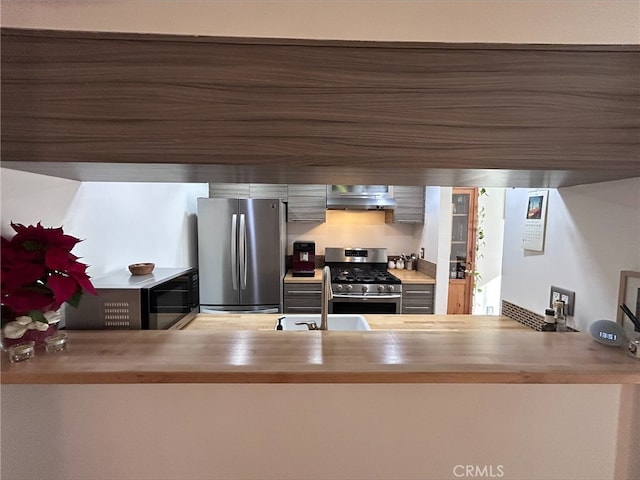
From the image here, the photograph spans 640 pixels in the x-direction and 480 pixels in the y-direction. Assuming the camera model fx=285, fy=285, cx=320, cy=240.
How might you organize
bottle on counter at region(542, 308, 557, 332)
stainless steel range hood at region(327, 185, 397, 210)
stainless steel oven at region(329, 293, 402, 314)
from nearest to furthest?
bottle on counter at region(542, 308, 557, 332) → stainless steel oven at region(329, 293, 402, 314) → stainless steel range hood at region(327, 185, 397, 210)

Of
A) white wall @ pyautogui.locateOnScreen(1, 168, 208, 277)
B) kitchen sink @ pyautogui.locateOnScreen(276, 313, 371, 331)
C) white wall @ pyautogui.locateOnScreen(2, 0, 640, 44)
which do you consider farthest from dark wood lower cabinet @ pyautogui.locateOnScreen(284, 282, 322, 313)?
white wall @ pyautogui.locateOnScreen(2, 0, 640, 44)

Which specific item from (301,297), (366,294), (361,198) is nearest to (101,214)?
(301,297)

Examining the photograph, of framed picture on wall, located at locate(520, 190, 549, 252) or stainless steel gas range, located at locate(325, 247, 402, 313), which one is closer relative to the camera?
framed picture on wall, located at locate(520, 190, 549, 252)

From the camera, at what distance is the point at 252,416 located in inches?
36.0

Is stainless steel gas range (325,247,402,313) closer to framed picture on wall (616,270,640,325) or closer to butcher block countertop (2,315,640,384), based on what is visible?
butcher block countertop (2,315,640,384)

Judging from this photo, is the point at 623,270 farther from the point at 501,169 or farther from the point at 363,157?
the point at 363,157

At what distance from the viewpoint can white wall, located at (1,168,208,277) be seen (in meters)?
0.98

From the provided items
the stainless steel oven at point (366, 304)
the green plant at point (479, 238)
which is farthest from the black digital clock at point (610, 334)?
the green plant at point (479, 238)

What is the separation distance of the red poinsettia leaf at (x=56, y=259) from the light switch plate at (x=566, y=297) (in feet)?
6.13

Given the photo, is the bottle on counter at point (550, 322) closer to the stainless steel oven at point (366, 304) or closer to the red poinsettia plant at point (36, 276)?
the red poinsettia plant at point (36, 276)

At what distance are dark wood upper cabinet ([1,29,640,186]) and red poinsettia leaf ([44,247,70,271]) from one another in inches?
10.2

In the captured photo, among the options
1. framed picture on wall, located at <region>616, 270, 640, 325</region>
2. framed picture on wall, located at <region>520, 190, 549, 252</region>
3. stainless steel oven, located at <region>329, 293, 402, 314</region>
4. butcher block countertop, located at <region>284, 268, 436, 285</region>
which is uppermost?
framed picture on wall, located at <region>520, 190, 549, 252</region>

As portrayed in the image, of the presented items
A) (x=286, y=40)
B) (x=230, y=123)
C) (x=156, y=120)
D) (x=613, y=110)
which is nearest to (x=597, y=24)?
(x=613, y=110)

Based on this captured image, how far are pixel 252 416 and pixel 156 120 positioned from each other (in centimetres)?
95
